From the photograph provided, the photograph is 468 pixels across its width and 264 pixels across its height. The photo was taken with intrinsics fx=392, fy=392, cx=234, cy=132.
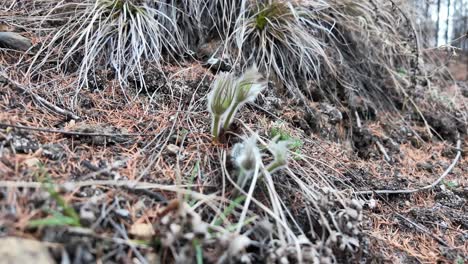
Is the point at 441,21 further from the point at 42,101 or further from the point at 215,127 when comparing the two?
the point at 42,101

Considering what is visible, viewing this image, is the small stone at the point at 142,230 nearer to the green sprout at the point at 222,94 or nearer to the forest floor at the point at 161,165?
the forest floor at the point at 161,165

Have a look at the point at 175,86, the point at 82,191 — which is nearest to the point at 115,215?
the point at 82,191

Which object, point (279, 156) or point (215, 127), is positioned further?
point (215, 127)

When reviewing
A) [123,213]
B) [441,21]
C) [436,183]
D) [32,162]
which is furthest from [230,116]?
[441,21]

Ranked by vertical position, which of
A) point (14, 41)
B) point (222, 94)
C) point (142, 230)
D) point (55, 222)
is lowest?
point (142, 230)

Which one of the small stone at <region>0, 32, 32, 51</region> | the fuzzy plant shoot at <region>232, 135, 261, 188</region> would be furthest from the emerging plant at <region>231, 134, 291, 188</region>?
the small stone at <region>0, 32, 32, 51</region>

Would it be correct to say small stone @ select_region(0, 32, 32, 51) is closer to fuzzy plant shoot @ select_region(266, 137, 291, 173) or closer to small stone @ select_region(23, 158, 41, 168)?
small stone @ select_region(23, 158, 41, 168)

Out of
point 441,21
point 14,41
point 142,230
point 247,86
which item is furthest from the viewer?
point 441,21
